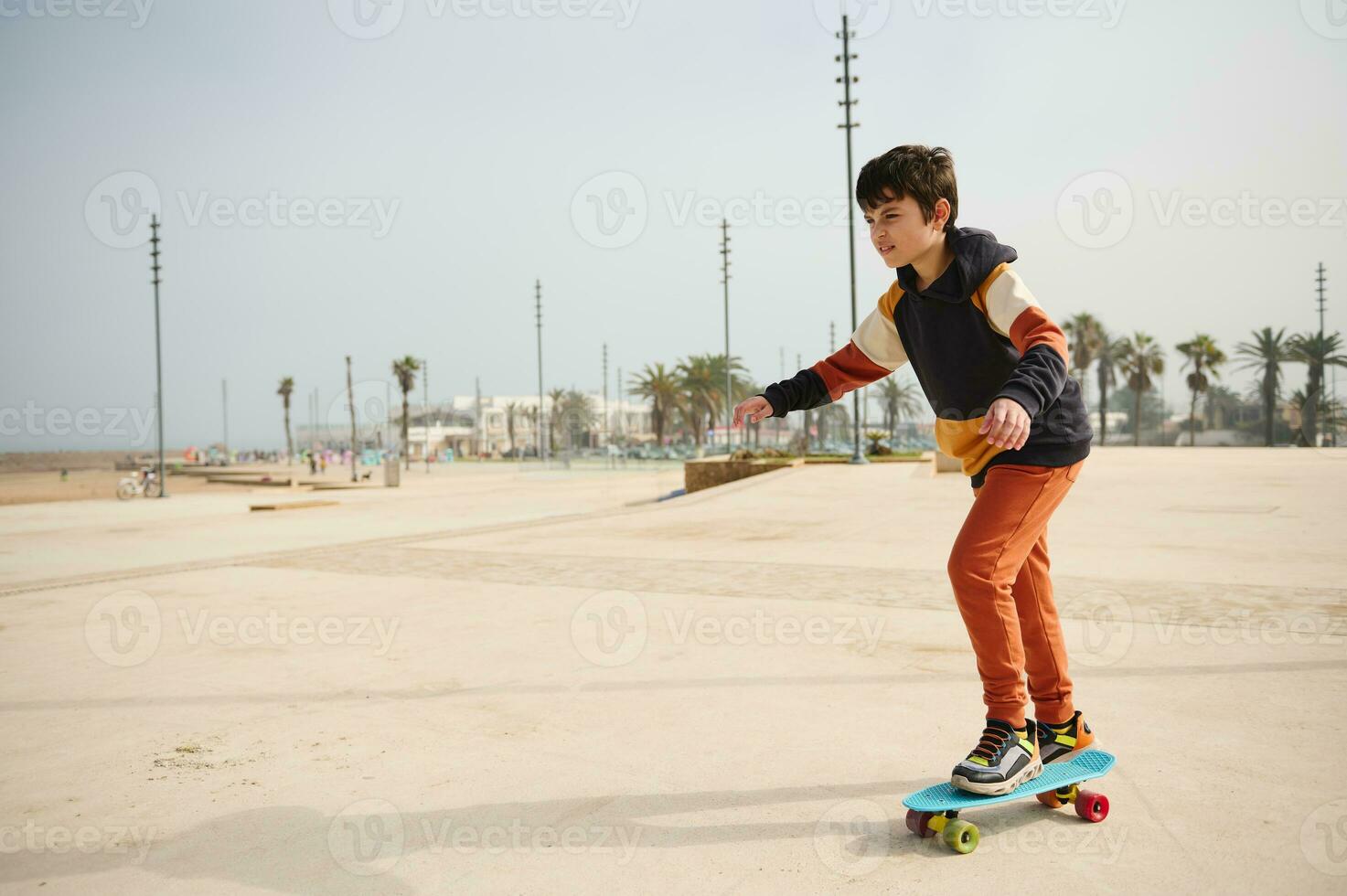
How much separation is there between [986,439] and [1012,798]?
3.70 feet

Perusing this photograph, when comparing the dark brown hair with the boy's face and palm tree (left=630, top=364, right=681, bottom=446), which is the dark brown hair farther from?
palm tree (left=630, top=364, right=681, bottom=446)

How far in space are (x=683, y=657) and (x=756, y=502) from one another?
35.4 feet

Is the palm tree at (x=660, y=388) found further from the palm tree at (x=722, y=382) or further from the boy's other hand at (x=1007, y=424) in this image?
the boy's other hand at (x=1007, y=424)

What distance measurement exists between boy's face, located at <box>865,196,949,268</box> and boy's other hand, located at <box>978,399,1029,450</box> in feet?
2.43

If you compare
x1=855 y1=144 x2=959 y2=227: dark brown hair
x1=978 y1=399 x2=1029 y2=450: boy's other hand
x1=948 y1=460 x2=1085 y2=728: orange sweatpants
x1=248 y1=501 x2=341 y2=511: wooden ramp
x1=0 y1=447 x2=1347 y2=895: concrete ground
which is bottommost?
x1=248 y1=501 x2=341 y2=511: wooden ramp

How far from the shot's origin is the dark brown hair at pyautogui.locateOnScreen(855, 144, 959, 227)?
281 centimetres

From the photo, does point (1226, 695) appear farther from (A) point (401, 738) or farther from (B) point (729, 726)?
(A) point (401, 738)

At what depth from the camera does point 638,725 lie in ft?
12.7

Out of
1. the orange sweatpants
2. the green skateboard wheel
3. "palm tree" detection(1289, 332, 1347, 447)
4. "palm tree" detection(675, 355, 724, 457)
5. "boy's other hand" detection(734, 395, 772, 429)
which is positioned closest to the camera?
the green skateboard wheel

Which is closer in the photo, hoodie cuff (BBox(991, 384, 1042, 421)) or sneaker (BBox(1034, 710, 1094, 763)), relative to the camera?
hoodie cuff (BBox(991, 384, 1042, 421))

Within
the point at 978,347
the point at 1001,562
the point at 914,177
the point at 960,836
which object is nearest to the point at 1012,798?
the point at 960,836

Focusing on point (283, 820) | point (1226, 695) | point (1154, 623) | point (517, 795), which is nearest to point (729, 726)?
point (517, 795)

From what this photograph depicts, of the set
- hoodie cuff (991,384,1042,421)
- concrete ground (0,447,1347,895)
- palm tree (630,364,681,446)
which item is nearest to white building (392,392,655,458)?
palm tree (630,364,681,446)

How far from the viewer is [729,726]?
12.5 feet
